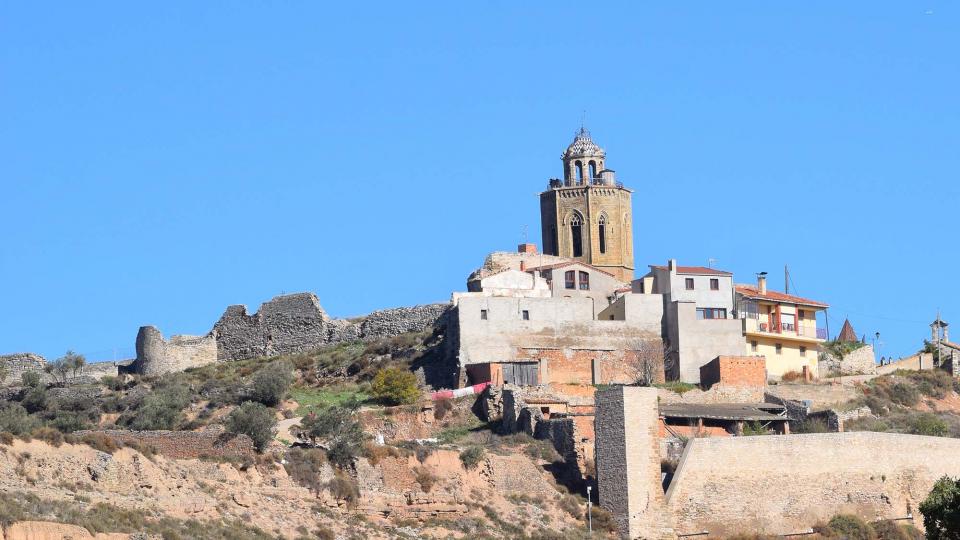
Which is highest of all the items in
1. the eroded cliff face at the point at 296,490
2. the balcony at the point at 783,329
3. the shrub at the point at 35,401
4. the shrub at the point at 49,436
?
the balcony at the point at 783,329

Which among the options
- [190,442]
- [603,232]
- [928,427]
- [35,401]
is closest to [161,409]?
[35,401]

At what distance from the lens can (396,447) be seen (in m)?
58.6

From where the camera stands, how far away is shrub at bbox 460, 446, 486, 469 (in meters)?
59.2

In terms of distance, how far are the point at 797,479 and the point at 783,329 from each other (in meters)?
16.5

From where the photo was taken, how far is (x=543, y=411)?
65875 millimetres

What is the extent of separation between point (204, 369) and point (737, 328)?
671 inches

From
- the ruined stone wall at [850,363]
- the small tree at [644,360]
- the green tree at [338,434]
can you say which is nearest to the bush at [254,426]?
the green tree at [338,434]

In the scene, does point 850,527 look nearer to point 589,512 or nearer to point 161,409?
point 589,512

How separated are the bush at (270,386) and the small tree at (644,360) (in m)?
10.4

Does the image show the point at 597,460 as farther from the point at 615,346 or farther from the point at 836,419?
the point at 615,346

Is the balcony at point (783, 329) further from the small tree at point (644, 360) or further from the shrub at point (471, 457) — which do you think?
the shrub at point (471, 457)

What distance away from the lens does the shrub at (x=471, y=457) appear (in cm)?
5916

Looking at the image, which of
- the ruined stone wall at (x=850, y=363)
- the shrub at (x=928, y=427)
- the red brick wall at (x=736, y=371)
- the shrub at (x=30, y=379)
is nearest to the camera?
the shrub at (x=928, y=427)

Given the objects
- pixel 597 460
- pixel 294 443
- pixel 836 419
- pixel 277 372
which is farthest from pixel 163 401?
pixel 836 419
